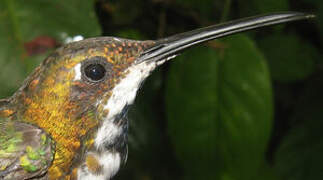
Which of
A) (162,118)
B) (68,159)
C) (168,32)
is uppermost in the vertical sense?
(168,32)

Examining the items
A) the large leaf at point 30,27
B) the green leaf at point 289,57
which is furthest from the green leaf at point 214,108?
the green leaf at point 289,57

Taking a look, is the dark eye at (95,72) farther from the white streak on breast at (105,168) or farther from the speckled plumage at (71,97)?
the white streak on breast at (105,168)

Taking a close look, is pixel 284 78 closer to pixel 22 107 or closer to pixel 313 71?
pixel 313 71

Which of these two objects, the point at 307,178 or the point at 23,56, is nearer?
the point at 23,56

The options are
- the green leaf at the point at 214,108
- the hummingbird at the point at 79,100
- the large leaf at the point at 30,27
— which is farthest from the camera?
the green leaf at the point at 214,108

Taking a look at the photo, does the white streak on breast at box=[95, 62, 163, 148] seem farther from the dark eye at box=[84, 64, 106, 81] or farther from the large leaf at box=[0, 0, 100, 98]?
the large leaf at box=[0, 0, 100, 98]

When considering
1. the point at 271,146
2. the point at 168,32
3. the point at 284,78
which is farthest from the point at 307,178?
the point at 168,32
